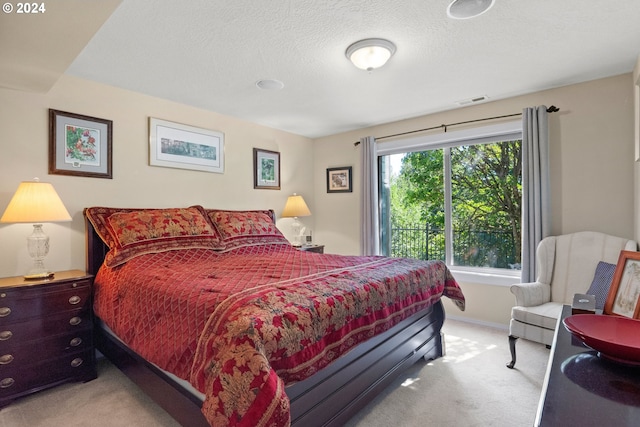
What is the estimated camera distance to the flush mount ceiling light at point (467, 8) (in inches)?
71.1

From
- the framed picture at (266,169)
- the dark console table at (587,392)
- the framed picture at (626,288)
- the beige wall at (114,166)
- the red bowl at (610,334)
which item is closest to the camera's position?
the dark console table at (587,392)

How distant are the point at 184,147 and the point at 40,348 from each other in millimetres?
2119

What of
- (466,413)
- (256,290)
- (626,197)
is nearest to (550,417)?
(256,290)

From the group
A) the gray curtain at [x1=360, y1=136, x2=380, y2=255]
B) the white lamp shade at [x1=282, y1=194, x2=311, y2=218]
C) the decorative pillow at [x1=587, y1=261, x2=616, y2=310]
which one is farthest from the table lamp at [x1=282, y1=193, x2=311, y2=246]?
the decorative pillow at [x1=587, y1=261, x2=616, y2=310]

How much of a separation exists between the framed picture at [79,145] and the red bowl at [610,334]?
3.41m

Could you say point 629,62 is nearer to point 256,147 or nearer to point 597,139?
point 597,139

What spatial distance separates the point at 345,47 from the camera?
90.1 inches

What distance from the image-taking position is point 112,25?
2.01 meters

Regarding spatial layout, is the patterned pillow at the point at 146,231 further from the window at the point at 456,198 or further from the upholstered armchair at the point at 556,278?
the upholstered armchair at the point at 556,278

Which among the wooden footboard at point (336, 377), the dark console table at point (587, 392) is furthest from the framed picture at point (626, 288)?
the wooden footboard at point (336, 377)

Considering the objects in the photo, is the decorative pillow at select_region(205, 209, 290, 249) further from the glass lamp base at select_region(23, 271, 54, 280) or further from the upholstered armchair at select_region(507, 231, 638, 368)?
the upholstered armchair at select_region(507, 231, 638, 368)

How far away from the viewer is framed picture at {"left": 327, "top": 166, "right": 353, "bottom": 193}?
4625 mm

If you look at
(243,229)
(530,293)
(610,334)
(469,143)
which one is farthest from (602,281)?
(243,229)

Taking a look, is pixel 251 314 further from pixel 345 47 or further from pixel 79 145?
pixel 79 145
